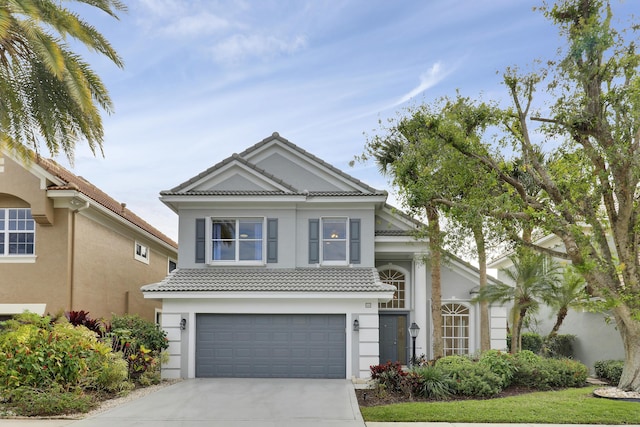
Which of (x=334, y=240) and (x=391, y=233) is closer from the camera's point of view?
(x=334, y=240)

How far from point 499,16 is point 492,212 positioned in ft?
16.1

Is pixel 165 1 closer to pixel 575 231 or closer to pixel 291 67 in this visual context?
pixel 291 67

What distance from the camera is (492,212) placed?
50.5 feet

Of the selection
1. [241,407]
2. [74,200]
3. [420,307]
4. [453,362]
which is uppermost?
[74,200]

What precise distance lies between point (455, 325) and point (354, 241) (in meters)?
4.95

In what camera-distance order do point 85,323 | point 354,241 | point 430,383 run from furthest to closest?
point 354,241
point 85,323
point 430,383

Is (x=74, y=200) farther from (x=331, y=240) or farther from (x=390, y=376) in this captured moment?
(x=390, y=376)

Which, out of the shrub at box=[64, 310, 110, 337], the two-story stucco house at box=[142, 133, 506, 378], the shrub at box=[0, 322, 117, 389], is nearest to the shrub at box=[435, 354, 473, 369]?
the two-story stucco house at box=[142, 133, 506, 378]

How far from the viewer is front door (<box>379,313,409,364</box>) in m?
22.1

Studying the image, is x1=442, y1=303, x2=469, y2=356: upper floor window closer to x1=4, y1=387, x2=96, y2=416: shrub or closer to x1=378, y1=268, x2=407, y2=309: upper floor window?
x1=378, y1=268, x2=407, y2=309: upper floor window

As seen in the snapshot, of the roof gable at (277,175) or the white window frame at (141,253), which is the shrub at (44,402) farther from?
the white window frame at (141,253)

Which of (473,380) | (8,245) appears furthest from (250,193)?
(473,380)

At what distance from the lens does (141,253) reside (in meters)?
Answer: 26.0

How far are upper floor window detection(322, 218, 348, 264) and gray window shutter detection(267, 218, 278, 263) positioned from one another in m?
1.63
